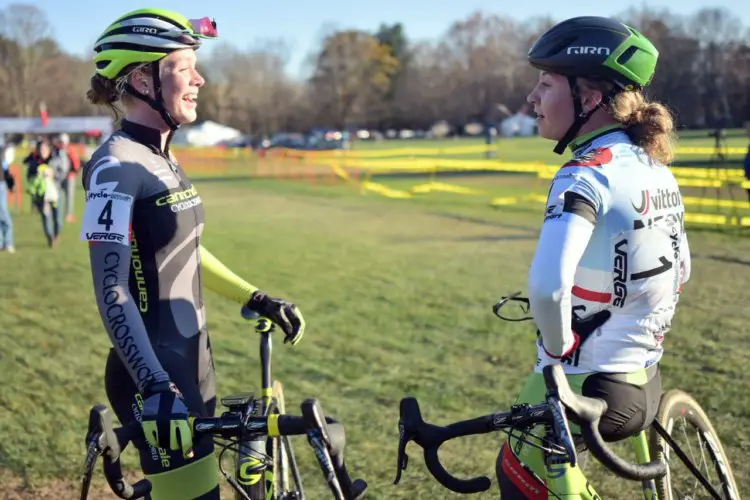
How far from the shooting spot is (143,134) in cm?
306

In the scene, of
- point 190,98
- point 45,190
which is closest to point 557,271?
point 190,98

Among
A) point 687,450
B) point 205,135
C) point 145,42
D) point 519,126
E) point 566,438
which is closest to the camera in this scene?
point 566,438

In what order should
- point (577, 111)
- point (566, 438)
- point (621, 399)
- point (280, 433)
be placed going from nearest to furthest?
1. point (566, 438)
2. point (280, 433)
3. point (621, 399)
4. point (577, 111)

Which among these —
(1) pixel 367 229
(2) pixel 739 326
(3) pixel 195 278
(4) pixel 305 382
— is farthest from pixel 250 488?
(1) pixel 367 229

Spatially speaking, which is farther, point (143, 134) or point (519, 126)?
point (519, 126)

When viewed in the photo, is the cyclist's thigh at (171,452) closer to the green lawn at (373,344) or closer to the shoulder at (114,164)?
the shoulder at (114,164)

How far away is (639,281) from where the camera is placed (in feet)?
7.88

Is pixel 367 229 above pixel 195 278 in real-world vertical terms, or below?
below

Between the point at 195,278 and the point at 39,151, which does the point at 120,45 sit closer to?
the point at 195,278

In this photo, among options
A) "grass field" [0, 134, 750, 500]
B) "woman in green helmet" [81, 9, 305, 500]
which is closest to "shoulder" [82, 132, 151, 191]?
"woman in green helmet" [81, 9, 305, 500]

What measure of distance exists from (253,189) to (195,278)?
27.4 metres

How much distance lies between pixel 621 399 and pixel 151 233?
1.78 m

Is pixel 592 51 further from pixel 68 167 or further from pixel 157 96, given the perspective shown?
pixel 68 167

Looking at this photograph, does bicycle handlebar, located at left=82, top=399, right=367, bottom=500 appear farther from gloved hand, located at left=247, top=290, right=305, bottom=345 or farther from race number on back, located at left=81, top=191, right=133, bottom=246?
gloved hand, located at left=247, top=290, right=305, bottom=345
